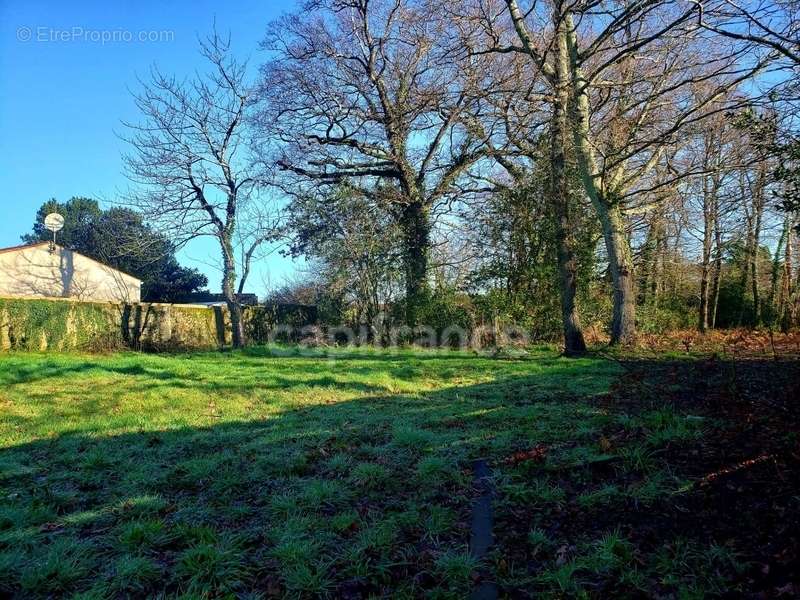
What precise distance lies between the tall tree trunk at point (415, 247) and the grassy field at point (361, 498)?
29.2 feet

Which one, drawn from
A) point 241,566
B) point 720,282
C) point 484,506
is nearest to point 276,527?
point 241,566

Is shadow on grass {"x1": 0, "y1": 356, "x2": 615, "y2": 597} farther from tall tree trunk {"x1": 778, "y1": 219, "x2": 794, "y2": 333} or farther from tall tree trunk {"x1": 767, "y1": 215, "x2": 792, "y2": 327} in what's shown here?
tall tree trunk {"x1": 767, "y1": 215, "x2": 792, "y2": 327}

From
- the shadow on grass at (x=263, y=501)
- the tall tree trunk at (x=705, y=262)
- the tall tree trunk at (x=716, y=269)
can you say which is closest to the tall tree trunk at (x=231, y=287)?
the shadow on grass at (x=263, y=501)

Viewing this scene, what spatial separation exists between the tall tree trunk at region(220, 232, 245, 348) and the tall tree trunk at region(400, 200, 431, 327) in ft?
21.9

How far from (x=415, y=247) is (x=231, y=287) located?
7.20 metres

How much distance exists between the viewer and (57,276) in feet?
76.6

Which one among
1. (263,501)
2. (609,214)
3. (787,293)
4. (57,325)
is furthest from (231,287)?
(787,293)

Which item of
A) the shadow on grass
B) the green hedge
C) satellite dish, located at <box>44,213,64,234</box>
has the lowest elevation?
the shadow on grass

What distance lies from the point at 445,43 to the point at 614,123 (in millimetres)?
3958

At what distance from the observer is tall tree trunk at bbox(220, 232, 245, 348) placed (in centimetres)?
1778

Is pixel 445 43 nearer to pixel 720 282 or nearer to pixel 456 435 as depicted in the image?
pixel 456 435

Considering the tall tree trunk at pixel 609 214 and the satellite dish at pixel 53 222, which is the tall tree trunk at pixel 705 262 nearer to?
the tall tree trunk at pixel 609 214

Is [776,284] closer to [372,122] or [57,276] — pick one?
[372,122]

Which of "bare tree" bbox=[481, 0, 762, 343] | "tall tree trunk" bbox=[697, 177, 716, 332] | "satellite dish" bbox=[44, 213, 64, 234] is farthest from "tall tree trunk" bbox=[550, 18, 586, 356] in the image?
"satellite dish" bbox=[44, 213, 64, 234]
